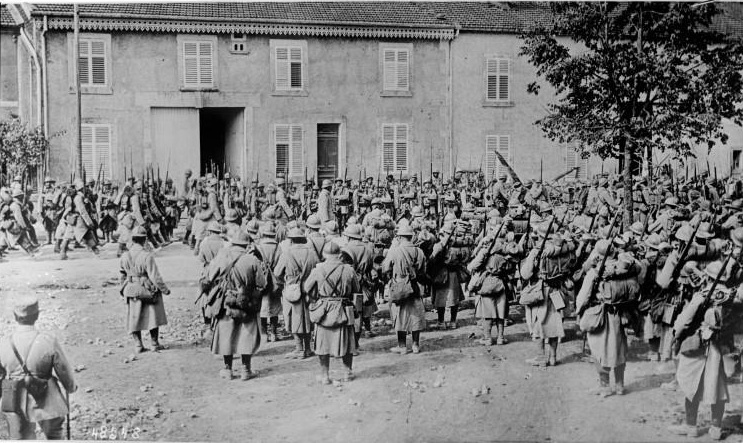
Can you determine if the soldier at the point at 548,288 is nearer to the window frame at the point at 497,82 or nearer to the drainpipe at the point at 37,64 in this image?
the window frame at the point at 497,82

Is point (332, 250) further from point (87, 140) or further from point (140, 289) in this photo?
point (87, 140)

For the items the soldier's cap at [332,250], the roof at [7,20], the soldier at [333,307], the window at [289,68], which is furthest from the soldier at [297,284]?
the roof at [7,20]

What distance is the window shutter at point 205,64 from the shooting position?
1242cm

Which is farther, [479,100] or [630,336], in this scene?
[479,100]

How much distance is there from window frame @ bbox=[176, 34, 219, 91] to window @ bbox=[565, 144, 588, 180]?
6372 mm

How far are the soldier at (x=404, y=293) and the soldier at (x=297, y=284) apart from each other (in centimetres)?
104

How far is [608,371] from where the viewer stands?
7.73 meters

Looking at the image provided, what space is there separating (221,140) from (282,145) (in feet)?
4.61

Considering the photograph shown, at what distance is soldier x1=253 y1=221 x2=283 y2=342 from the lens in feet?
31.1

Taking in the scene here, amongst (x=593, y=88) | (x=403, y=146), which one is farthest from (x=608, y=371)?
(x=403, y=146)

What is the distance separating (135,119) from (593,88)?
23.5ft

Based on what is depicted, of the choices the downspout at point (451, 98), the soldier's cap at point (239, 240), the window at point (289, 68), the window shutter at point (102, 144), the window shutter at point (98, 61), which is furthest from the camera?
the window at point (289, 68)

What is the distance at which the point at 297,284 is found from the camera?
29.3ft

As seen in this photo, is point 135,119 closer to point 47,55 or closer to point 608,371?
point 47,55
